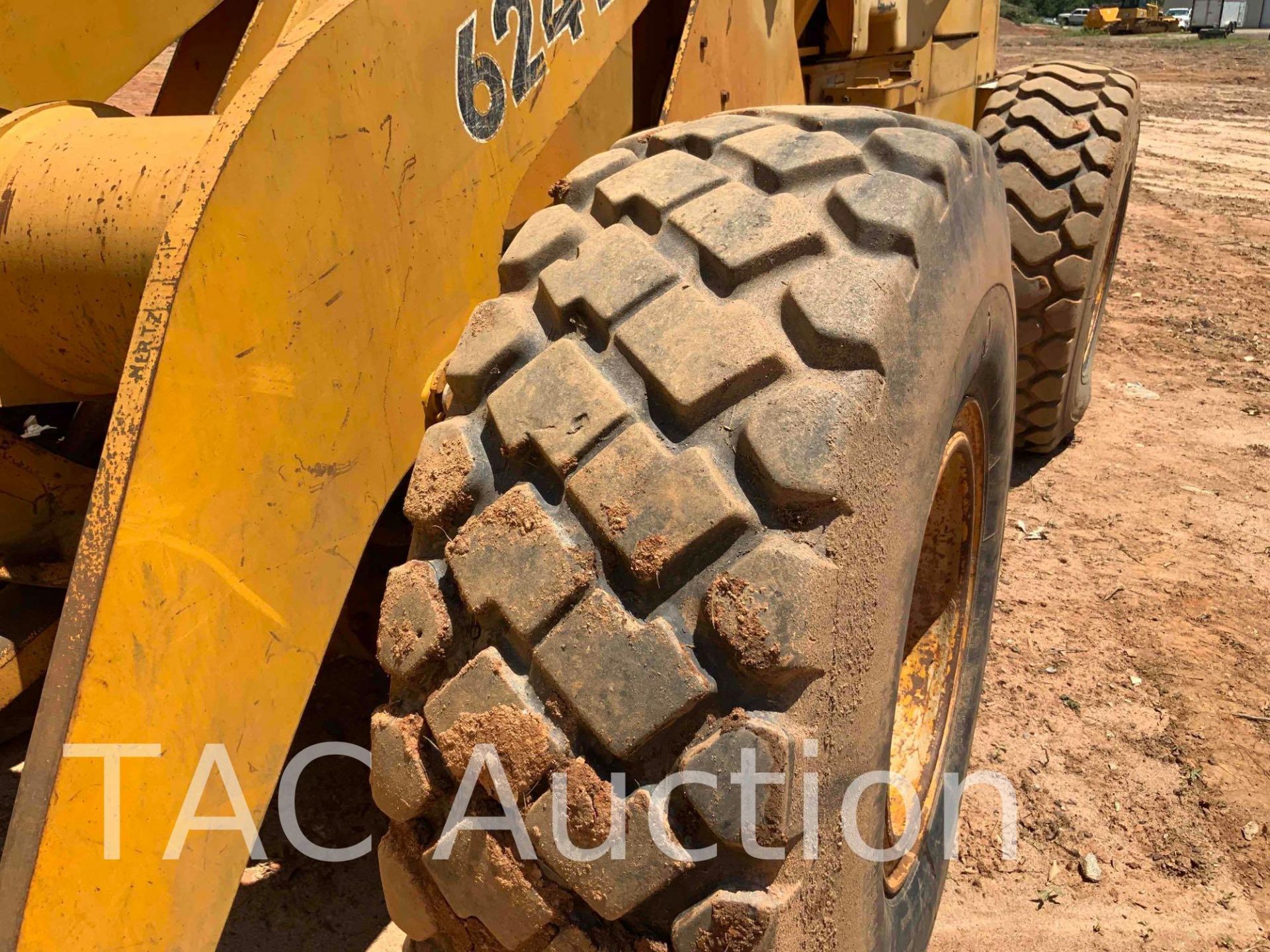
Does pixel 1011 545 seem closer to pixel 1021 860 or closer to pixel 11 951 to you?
pixel 1021 860

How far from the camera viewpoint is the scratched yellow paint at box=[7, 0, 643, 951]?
45.7 inches

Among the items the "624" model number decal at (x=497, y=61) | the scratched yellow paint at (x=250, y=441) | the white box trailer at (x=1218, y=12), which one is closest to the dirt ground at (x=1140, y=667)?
the scratched yellow paint at (x=250, y=441)

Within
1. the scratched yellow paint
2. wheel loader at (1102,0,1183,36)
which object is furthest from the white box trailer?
the scratched yellow paint

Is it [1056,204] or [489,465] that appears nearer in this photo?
[489,465]

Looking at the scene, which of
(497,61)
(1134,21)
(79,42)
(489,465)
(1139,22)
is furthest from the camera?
(1139,22)

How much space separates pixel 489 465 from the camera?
4.62 ft

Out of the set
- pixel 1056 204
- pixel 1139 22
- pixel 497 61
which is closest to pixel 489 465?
pixel 497 61

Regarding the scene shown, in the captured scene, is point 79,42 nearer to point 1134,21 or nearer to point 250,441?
point 250,441

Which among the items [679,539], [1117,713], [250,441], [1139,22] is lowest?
[1117,713]

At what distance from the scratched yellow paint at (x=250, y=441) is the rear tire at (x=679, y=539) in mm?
121

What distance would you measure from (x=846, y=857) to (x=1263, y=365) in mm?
5332

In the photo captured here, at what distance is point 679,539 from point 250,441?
53cm

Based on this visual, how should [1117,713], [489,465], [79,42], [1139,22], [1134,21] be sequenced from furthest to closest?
[1139,22] → [1134,21] → [1117,713] → [79,42] → [489,465]

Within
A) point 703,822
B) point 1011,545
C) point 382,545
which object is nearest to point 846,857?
point 703,822
